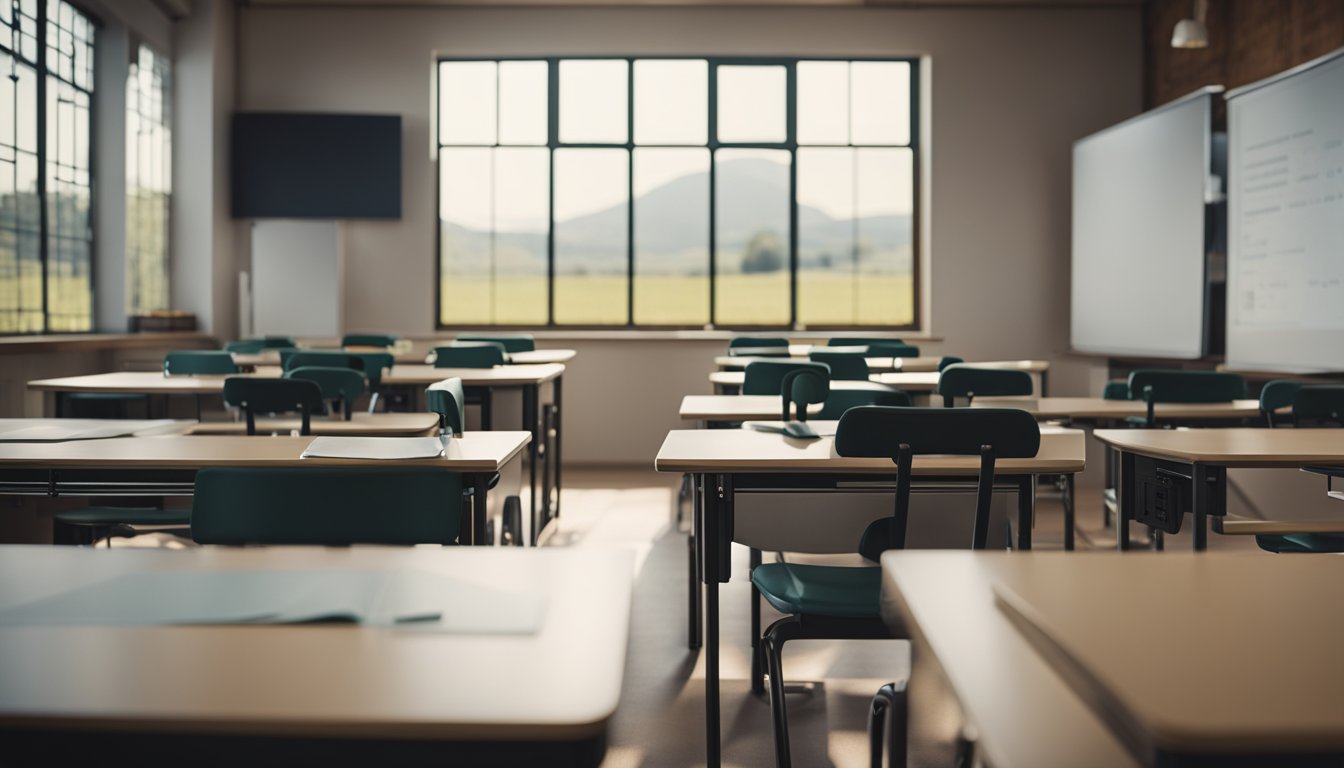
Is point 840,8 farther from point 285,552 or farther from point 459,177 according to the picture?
point 285,552

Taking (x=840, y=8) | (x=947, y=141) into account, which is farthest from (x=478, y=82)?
(x=947, y=141)

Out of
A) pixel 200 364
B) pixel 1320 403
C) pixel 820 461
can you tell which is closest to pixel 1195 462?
pixel 820 461

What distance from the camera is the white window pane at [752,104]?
8703 millimetres

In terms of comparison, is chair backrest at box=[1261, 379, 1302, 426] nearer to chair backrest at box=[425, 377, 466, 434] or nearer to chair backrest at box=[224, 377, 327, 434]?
chair backrest at box=[425, 377, 466, 434]

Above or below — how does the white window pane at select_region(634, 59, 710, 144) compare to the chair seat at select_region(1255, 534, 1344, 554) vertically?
above

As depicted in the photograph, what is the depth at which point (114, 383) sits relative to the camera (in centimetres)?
471

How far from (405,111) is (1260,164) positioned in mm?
6050

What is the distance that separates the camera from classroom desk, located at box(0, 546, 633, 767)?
794 millimetres

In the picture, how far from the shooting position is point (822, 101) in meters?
8.73

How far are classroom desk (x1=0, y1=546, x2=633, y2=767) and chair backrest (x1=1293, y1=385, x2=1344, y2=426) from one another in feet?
11.3

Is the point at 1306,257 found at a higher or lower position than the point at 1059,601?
higher

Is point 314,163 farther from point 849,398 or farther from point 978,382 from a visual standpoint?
point 849,398

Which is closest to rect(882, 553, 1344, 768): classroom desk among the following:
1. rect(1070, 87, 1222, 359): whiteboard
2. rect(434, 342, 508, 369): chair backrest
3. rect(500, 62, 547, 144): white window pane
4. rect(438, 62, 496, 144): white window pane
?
rect(434, 342, 508, 369): chair backrest

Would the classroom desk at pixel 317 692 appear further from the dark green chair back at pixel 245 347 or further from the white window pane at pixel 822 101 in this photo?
the white window pane at pixel 822 101
